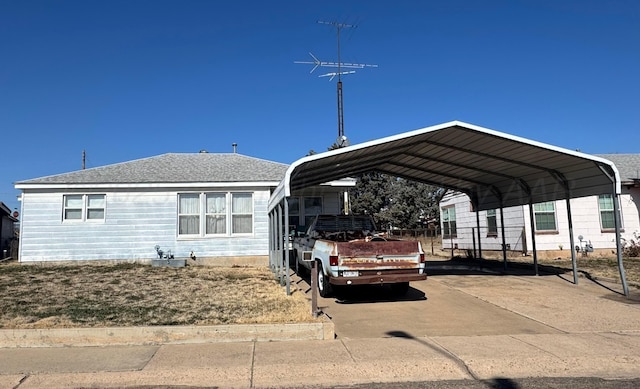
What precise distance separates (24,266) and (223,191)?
7.08 m

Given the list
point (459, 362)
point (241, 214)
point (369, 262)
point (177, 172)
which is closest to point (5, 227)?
point (177, 172)

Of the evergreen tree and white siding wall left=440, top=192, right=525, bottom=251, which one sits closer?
white siding wall left=440, top=192, right=525, bottom=251

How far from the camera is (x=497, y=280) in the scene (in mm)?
13438

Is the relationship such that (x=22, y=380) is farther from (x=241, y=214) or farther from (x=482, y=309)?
(x=241, y=214)

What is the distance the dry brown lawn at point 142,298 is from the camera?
772 cm

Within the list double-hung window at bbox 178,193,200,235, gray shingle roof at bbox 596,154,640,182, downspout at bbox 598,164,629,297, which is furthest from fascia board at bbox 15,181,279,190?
gray shingle roof at bbox 596,154,640,182

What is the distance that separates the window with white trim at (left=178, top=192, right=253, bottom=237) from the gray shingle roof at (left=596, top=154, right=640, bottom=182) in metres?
16.3

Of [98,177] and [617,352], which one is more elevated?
[98,177]

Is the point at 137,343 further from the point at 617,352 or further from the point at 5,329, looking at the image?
the point at 617,352

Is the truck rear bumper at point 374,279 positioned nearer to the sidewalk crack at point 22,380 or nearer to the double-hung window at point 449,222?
the sidewalk crack at point 22,380

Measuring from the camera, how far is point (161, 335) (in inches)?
268

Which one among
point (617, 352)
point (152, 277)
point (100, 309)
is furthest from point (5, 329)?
point (617, 352)

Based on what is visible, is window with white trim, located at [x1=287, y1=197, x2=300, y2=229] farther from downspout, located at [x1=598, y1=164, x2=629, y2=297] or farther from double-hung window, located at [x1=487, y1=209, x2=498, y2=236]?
downspout, located at [x1=598, y1=164, x2=629, y2=297]

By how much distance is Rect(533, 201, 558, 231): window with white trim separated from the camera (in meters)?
20.1
